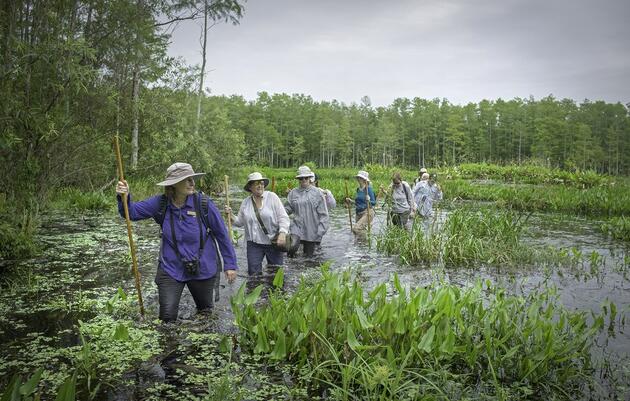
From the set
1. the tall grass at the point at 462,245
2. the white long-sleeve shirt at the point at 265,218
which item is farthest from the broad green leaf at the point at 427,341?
the tall grass at the point at 462,245

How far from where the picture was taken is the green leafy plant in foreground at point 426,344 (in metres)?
3.67

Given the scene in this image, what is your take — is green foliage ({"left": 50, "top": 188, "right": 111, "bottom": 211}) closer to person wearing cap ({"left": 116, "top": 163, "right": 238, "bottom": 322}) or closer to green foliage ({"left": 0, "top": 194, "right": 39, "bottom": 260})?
green foliage ({"left": 0, "top": 194, "right": 39, "bottom": 260})

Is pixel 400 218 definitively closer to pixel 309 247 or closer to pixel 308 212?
pixel 309 247

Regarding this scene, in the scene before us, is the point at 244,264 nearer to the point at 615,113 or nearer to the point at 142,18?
the point at 142,18

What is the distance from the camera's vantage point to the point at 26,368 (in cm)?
391

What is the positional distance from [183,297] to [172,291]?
2011 mm

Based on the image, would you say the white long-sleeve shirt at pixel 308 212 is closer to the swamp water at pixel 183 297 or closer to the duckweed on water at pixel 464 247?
the swamp water at pixel 183 297

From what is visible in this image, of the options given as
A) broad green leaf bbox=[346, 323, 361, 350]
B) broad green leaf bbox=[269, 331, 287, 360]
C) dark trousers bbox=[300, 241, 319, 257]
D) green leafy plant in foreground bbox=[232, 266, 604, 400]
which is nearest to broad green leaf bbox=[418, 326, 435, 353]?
green leafy plant in foreground bbox=[232, 266, 604, 400]

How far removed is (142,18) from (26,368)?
9.13 m

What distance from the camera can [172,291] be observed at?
4.62 metres

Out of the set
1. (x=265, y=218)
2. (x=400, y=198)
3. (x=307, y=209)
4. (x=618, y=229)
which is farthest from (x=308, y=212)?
(x=618, y=229)

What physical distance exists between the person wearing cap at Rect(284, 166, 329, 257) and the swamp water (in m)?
0.69

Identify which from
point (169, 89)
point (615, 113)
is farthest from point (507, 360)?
point (615, 113)

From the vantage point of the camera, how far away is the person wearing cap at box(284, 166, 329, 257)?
27.1 ft
